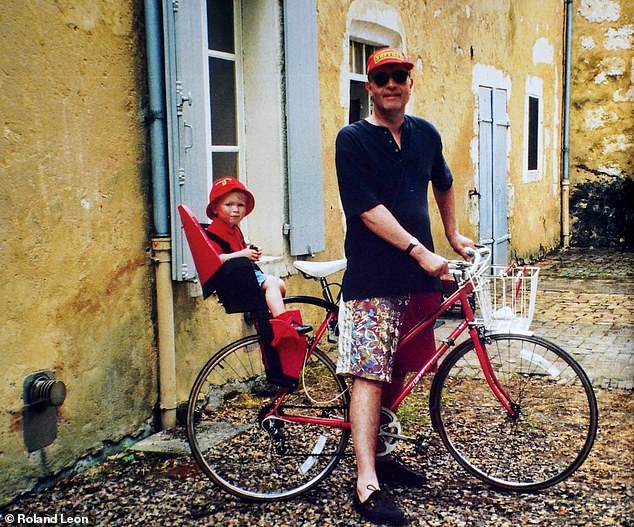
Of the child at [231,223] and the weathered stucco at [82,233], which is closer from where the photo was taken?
the weathered stucco at [82,233]

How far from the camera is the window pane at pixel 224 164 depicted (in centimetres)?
548

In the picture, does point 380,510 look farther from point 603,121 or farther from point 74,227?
point 603,121

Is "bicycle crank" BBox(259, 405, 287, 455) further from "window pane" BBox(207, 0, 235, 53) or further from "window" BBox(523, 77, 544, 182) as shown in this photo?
"window" BBox(523, 77, 544, 182)

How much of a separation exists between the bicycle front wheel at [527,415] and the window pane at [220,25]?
2876mm

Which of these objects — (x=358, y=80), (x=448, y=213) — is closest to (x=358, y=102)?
(x=358, y=80)

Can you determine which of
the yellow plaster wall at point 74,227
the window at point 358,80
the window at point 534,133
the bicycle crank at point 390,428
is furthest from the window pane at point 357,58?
the window at point 534,133

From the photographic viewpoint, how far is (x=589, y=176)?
563 inches

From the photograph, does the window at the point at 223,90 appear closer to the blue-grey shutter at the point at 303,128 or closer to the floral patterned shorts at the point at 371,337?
the blue-grey shutter at the point at 303,128

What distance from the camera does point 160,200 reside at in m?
4.46

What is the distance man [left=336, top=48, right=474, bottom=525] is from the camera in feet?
11.1

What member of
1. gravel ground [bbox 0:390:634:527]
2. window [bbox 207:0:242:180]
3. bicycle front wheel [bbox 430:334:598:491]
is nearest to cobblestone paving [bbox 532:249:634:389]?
bicycle front wheel [bbox 430:334:598:491]

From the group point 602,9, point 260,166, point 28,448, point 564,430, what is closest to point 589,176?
point 602,9

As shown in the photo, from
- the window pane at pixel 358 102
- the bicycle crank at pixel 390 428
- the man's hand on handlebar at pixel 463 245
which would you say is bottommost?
the bicycle crank at pixel 390 428

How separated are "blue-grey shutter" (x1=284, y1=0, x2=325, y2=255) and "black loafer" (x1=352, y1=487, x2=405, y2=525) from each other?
99.8 inches
